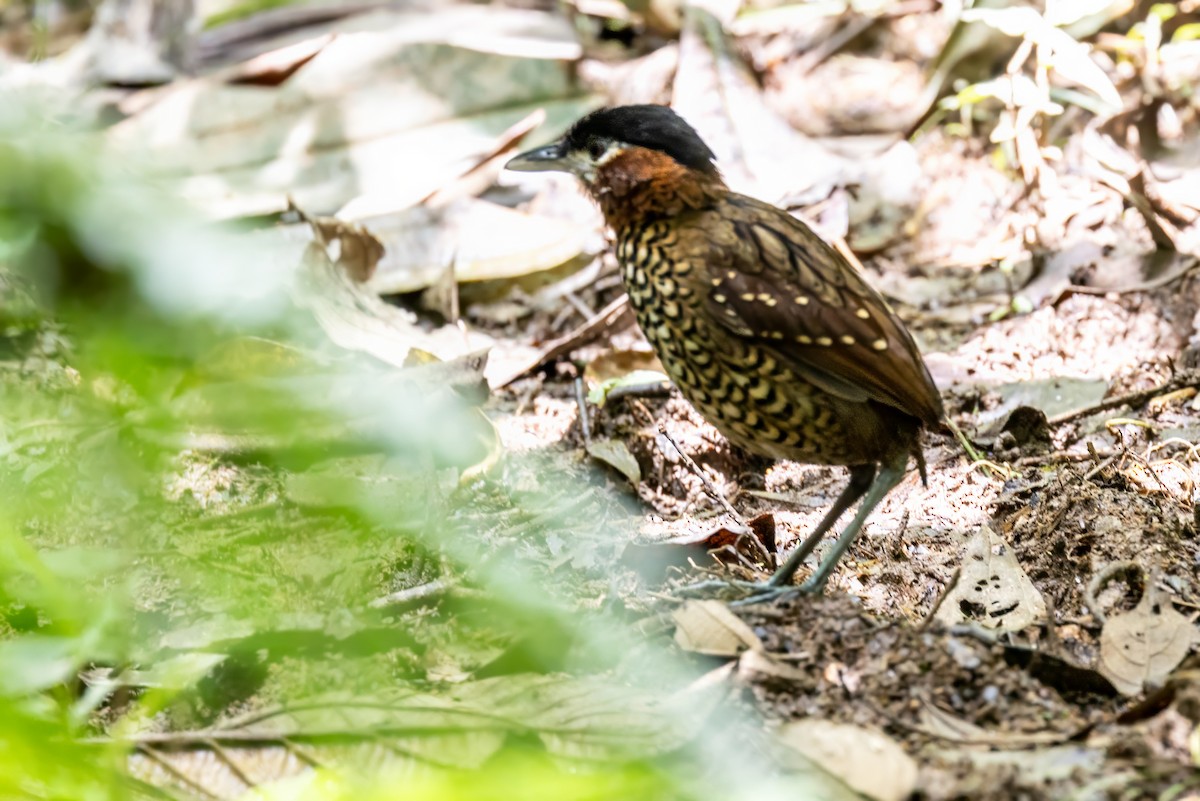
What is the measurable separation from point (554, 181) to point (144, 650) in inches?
136

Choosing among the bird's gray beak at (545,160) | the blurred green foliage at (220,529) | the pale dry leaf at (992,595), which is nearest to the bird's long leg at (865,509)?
the pale dry leaf at (992,595)

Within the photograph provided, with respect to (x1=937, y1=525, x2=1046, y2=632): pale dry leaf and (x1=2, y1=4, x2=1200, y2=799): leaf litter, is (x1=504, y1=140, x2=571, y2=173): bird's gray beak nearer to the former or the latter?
(x1=2, y1=4, x2=1200, y2=799): leaf litter

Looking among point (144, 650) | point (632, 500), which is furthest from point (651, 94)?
point (144, 650)

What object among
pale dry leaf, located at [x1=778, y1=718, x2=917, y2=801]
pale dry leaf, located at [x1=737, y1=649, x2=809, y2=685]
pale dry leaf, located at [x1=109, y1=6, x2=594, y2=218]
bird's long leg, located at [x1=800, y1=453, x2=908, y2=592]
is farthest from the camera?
pale dry leaf, located at [x1=109, y1=6, x2=594, y2=218]

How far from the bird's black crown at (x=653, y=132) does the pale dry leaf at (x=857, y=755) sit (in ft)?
5.60

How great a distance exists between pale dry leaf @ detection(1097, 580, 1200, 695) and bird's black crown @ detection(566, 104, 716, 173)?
161cm

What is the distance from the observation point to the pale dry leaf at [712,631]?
2.57 meters

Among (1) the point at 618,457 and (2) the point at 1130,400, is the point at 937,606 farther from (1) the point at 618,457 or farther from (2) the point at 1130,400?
(2) the point at 1130,400

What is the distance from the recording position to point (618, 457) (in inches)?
156

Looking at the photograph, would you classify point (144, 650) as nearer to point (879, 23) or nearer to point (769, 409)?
point (769, 409)

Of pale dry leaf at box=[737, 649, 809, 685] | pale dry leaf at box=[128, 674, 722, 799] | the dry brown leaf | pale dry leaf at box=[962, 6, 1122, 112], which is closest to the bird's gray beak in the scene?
the dry brown leaf

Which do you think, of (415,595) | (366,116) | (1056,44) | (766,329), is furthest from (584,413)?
(1056,44)

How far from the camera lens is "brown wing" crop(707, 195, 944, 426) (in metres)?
3.09

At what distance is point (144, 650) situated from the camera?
2.55 m
